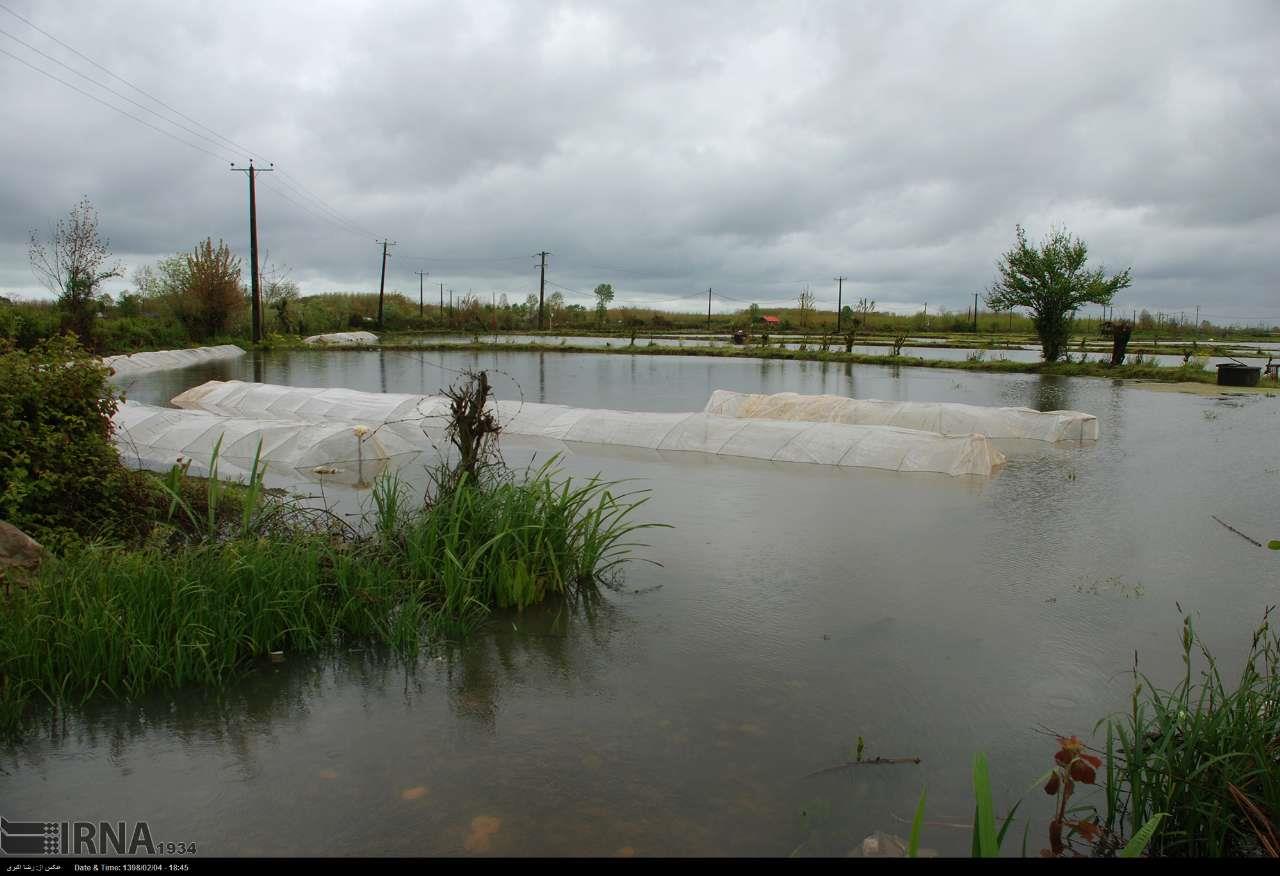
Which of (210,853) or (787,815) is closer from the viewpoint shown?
(210,853)

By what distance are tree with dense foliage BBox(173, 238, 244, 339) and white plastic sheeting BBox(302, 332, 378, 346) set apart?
398 centimetres

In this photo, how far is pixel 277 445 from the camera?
383 inches

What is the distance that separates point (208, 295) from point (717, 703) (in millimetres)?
32702

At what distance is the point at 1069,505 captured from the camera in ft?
28.2

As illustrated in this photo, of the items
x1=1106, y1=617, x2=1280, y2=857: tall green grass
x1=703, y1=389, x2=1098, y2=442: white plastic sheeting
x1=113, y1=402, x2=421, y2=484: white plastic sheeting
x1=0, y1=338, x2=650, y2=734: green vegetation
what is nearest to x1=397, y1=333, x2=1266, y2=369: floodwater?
x1=703, y1=389, x2=1098, y2=442: white plastic sheeting

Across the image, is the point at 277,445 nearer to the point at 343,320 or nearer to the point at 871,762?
the point at 871,762

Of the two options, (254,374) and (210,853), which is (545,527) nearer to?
(210,853)

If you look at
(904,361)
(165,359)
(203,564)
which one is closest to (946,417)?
(203,564)

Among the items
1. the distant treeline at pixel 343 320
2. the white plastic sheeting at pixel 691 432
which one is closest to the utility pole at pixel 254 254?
the distant treeline at pixel 343 320

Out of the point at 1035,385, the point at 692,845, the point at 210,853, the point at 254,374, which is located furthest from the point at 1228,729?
the point at 254,374

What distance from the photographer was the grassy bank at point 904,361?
934 inches

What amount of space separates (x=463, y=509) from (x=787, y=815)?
2.80m

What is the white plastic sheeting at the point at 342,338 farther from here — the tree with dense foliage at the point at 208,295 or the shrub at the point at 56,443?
the shrub at the point at 56,443

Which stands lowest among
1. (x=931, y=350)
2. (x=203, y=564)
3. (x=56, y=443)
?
(x=203, y=564)
